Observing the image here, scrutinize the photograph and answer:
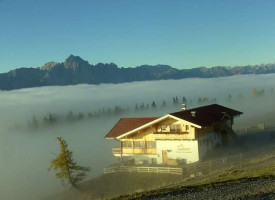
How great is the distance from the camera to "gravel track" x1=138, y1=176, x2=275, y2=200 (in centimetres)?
2366

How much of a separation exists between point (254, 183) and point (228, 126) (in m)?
35.2

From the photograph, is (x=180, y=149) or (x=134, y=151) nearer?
(x=180, y=149)

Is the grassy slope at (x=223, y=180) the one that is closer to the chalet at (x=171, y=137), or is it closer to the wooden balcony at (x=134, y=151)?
the chalet at (x=171, y=137)

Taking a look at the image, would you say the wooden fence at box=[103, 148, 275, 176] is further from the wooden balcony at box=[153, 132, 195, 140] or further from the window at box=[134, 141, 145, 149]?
the window at box=[134, 141, 145, 149]

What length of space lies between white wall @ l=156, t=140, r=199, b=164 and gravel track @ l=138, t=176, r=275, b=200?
2158 centimetres

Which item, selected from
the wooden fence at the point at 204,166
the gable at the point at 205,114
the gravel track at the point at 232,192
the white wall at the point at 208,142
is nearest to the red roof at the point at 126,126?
the gable at the point at 205,114

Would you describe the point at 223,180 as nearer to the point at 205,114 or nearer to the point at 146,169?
the point at 146,169

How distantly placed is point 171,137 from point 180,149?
2.01 metres

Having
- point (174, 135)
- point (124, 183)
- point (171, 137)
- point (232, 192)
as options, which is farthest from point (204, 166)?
point (232, 192)

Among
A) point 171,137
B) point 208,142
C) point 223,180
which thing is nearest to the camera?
point 223,180

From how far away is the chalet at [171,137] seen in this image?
166ft

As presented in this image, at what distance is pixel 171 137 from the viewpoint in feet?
168

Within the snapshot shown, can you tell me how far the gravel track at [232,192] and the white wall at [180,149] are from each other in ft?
70.8

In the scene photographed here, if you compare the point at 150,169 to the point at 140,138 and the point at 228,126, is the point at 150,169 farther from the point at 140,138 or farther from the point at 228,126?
the point at 228,126
